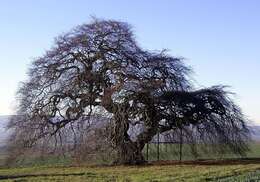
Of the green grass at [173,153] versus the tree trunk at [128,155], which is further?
the green grass at [173,153]

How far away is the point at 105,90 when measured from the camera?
35.6m

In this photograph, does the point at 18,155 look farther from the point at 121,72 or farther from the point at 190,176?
the point at 190,176

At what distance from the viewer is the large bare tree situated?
36344mm

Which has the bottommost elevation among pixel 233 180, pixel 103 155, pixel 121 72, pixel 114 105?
pixel 233 180

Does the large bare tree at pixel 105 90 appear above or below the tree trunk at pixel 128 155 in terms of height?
above

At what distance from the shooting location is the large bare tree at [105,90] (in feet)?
119

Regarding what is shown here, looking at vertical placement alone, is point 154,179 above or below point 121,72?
below

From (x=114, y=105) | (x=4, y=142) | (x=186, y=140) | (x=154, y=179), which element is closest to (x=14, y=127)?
(x=4, y=142)

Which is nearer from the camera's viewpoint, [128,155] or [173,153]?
[128,155]

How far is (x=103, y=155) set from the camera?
34500mm

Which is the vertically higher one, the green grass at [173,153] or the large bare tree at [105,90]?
the large bare tree at [105,90]

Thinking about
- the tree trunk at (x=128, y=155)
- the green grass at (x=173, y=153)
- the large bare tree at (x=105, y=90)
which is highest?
the large bare tree at (x=105, y=90)

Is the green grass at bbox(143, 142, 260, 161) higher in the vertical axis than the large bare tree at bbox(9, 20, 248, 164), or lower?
lower

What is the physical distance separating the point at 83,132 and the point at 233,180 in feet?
50.6
